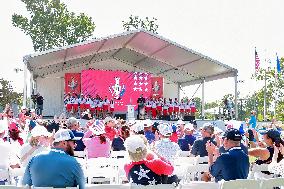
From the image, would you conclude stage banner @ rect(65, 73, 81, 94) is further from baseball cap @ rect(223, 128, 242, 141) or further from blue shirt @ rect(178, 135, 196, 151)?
A: baseball cap @ rect(223, 128, 242, 141)

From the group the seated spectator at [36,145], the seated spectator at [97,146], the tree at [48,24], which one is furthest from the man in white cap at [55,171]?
the tree at [48,24]

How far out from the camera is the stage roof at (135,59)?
93.4 ft

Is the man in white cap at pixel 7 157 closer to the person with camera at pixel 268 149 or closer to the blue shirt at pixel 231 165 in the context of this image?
the blue shirt at pixel 231 165

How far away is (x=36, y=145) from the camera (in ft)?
23.8

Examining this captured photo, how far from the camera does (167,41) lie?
2808cm

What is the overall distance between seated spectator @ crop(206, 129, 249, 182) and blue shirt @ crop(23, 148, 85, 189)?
5.54 feet

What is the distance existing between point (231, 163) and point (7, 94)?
178ft

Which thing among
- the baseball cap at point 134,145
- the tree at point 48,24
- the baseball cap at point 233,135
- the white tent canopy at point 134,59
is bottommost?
the baseball cap at point 134,145

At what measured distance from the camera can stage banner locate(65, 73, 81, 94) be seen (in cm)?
3403

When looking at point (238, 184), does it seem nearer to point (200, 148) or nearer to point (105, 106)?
point (200, 148)

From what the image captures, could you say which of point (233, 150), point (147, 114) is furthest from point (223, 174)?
point (147, 114)

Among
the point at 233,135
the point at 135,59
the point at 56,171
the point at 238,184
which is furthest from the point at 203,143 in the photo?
the point at 135,59

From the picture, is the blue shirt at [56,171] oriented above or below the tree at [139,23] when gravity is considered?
below

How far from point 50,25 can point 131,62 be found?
1879cm
